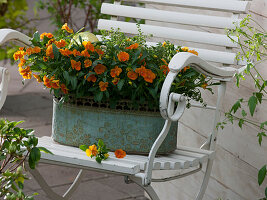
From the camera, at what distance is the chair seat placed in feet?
5.41

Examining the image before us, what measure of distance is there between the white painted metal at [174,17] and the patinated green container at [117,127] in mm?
563

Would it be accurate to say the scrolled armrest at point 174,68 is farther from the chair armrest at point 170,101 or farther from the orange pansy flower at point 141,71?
the orange pansy flower at point 141,71

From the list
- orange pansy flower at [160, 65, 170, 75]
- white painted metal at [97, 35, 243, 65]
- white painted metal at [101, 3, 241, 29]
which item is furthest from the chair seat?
white painted metal at [101, 3, 241, 29]

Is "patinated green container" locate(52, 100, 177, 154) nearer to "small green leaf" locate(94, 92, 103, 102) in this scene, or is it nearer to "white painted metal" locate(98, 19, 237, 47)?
"small green leaf" locate(94, 92, 103, 102)

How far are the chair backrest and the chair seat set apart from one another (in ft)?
1.62

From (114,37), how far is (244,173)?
2.47 feet

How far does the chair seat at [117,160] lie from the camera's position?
5.41 ft

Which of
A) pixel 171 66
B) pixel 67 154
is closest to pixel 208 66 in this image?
pixel 171 66

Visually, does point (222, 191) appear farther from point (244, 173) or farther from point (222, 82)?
point (222, 82)

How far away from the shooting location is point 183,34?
2258mm

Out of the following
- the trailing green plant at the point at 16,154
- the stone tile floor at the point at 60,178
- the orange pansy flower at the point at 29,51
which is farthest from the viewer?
the stone tile floor at the point at 60,178

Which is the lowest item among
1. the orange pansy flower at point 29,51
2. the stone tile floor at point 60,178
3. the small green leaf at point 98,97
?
the stone tile floor at point 60,178

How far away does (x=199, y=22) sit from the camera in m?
2.25

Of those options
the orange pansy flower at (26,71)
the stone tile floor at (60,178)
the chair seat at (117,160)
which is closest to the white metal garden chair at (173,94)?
the chair seat at (117,160)
